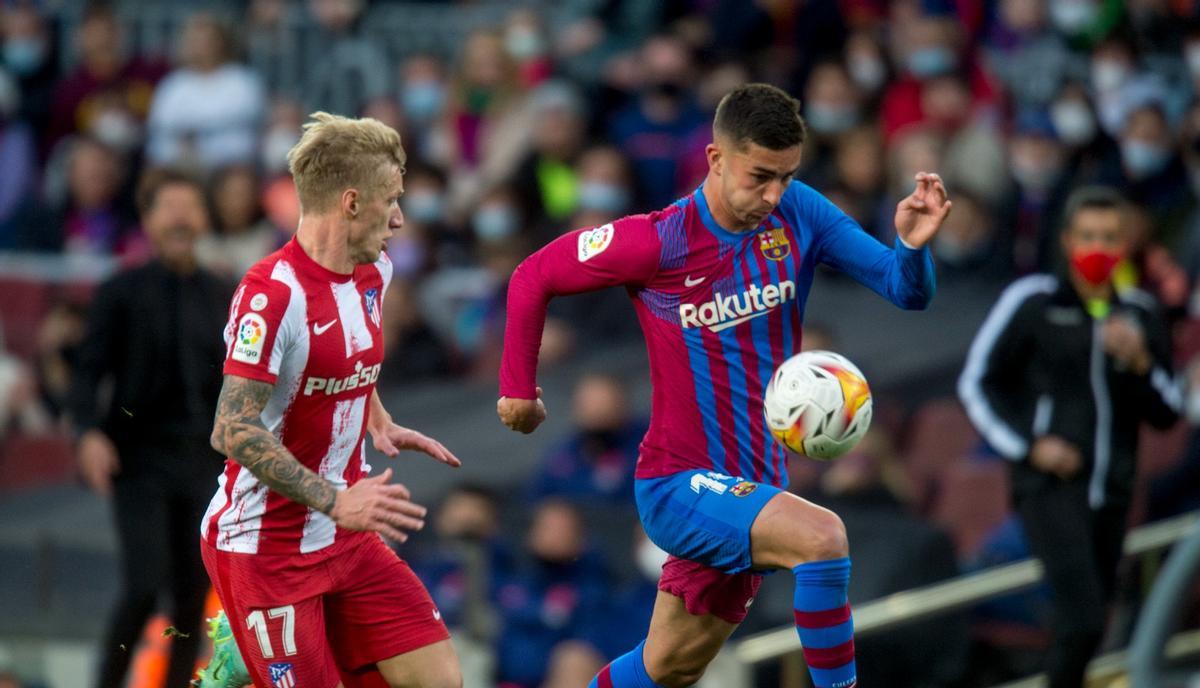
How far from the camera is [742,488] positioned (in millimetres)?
6176

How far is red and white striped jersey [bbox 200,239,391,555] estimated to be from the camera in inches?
225

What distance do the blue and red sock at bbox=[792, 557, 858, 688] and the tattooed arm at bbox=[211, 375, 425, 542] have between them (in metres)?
1.27

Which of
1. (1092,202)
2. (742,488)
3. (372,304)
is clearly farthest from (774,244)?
(1092,202)

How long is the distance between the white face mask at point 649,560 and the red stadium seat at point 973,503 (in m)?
1.58

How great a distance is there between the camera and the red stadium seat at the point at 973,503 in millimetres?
10445

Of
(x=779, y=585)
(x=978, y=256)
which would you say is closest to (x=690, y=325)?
(x=779, y=585)

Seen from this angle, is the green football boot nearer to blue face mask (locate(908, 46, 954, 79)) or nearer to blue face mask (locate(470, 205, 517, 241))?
blue face mask (locate(470, 205, 517, 241))

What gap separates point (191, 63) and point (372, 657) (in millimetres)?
9653

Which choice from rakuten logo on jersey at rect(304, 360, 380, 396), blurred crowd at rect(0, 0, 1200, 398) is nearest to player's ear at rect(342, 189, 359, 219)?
rakuten logo on jersey at rect(304, 360, 380, 396)

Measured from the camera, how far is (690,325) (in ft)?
20.7

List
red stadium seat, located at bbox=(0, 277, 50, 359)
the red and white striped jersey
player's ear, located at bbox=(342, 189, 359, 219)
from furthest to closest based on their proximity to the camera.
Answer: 1. red stadium seat, located at bbox=(0, 277, 50, 359)
2. player's ear, located at bbox=(342, 189, 359, 219)
3. the red and white striped jersey

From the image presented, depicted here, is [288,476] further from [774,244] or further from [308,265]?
[774,244]

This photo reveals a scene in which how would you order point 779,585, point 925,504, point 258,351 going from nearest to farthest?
1. point 258,351
2. point 779,585
3. point 925,504

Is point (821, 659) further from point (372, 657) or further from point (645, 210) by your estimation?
point (645, 210)
